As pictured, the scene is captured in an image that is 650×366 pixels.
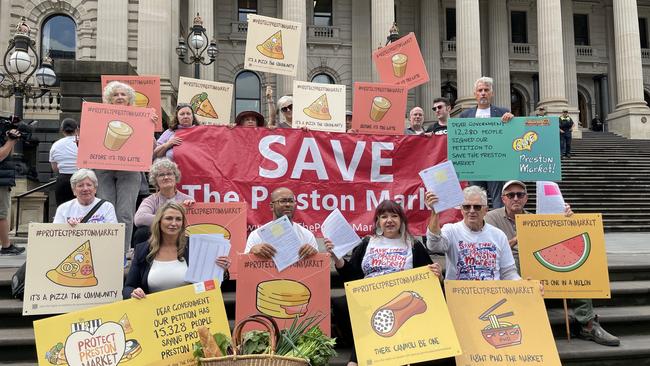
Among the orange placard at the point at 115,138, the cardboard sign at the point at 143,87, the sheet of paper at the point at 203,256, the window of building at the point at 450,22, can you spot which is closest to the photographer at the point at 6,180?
the cardboard sign at the point at 143,87

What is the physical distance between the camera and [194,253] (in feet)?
13.7

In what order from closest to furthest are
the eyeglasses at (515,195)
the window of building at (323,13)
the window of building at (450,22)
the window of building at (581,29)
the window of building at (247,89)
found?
the eyeglasses at (515,195) < the window of building at (247,89) < the window of building at (323,13) < the window of building at (450,22) < the window of building at (581,29)

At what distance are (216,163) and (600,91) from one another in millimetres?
34541

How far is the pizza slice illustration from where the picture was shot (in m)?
4.29

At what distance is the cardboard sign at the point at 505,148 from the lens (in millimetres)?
5891

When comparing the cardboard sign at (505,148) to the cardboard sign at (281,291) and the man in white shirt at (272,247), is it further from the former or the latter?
the cardboard sign at (281,291)

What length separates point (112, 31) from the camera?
22625 mm

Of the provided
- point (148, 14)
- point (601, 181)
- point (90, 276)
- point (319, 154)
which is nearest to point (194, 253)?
point (90, 276)

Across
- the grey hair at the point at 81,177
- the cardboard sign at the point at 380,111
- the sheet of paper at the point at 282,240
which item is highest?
the cardboard sign at the point at 380,111

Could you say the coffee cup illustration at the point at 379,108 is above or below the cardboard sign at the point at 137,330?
above

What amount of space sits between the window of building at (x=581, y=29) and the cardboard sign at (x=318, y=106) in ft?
109

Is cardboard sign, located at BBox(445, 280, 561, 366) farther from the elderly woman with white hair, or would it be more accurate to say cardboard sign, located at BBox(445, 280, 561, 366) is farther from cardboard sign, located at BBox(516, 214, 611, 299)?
the elderly woman with white hair

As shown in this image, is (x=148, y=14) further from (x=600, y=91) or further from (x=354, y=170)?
(x=600, y=91)

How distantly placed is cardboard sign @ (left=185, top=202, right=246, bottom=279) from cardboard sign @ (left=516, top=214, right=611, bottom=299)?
8.87 feet
